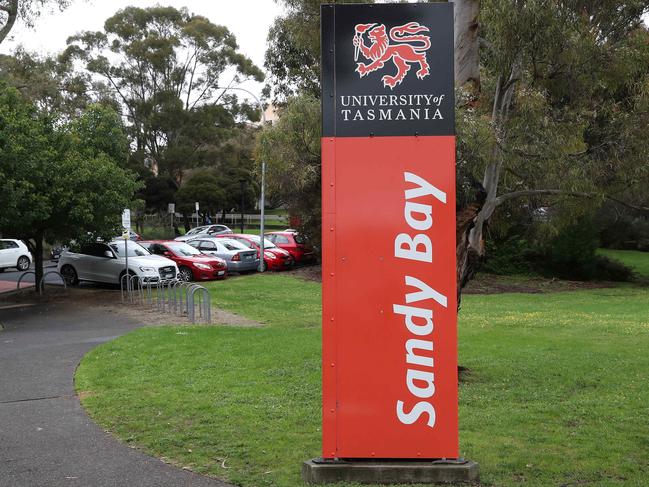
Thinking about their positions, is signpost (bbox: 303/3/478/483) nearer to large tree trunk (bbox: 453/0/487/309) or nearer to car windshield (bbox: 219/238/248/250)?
large tree trunk (bbox: 453/0/487/309)

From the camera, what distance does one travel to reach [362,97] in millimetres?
5230

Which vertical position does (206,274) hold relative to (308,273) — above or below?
above

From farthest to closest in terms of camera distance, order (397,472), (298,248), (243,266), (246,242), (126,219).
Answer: (298,248)
(246,242)
(243,266)
(126,219)
(397,472)

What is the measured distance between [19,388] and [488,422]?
5527 millimetres

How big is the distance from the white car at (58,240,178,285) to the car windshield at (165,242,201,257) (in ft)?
6.64

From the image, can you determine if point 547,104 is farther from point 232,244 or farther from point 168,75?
point 168,75

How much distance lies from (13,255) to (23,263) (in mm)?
926

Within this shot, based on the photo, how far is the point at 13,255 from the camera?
3241 cm

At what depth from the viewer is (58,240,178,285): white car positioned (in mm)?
23484

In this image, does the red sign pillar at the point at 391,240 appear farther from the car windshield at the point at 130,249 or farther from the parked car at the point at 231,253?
the parked car at the point at 231,253

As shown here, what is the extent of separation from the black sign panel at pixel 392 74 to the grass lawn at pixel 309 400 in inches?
101

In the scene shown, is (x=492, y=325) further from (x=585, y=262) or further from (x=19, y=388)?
(x=585, y=262)

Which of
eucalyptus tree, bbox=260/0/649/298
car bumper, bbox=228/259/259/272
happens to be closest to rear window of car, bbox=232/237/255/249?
car bumper, bbox=228/259/259/272

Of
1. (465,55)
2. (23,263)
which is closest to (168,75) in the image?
(23,263)
